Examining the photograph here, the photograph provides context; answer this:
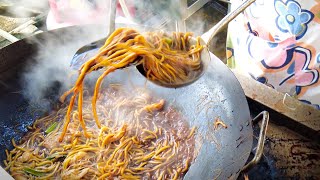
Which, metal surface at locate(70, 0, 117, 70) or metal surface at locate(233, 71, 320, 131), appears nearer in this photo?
metal surface at locate(70, 0, 117, 70)

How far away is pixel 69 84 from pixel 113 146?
30.7 inches

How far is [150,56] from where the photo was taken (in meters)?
2.19

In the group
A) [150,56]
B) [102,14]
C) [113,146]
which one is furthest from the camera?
[102,14]

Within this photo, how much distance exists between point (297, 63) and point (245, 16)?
1.83 ft

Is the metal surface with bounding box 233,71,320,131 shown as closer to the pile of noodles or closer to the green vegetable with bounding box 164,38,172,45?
the pile of noodles

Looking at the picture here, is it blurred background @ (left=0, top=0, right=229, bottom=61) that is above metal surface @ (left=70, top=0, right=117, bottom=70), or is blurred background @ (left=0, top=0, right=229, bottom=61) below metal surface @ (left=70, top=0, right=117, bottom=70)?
below

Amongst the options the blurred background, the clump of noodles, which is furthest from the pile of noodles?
the blurred background

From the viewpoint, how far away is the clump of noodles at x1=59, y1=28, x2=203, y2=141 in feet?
6.93

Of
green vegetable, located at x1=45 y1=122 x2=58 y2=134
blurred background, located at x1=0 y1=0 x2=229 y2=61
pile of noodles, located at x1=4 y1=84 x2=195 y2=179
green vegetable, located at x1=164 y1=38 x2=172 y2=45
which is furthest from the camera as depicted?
blurred background, located at x1=0 y1=0 x2=229 y2=61

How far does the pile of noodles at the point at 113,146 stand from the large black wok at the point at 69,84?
0.11 m

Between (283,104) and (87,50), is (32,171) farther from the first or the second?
(283,104)

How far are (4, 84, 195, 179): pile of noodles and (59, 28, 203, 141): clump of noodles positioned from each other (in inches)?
20.9

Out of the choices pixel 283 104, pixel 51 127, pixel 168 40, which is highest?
pixel 168 40

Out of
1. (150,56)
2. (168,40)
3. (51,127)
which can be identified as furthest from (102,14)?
(150,56)
